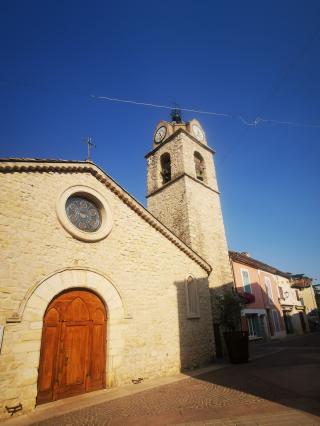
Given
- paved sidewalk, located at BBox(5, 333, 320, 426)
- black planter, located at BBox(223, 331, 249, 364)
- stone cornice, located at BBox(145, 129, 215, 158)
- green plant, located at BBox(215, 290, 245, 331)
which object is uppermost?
stone cornice, located at BBox(145, 129, 215, 158)

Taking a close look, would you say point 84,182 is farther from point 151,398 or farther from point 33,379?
point 151,398

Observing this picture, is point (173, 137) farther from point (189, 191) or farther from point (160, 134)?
point (189, 191)

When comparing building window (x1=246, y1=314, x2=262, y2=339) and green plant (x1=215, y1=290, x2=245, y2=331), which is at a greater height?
green plant (x1=215, y1=290, x2=245, y2=331)

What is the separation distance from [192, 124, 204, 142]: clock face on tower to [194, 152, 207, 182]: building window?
157 cm

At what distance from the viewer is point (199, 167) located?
1694cm

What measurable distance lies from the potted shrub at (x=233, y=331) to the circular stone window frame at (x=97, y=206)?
6725 millimetres

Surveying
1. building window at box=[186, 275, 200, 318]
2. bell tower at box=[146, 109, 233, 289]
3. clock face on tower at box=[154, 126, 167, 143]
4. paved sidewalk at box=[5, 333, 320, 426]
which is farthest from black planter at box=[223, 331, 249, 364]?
clock face on tower at box=[154, 126, 167, 143]

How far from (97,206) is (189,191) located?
273 inches

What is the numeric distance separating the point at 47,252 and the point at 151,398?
442 centimetres

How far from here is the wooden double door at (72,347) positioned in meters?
6.25

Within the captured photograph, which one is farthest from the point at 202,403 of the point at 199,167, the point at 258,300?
the point at 258,300

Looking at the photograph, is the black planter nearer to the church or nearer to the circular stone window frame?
the church

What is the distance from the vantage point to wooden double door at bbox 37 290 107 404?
6246 millimetres

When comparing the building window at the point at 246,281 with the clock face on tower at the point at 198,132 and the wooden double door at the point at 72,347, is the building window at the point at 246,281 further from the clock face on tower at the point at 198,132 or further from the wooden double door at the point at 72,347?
the wooden double door at the point at 72,347
